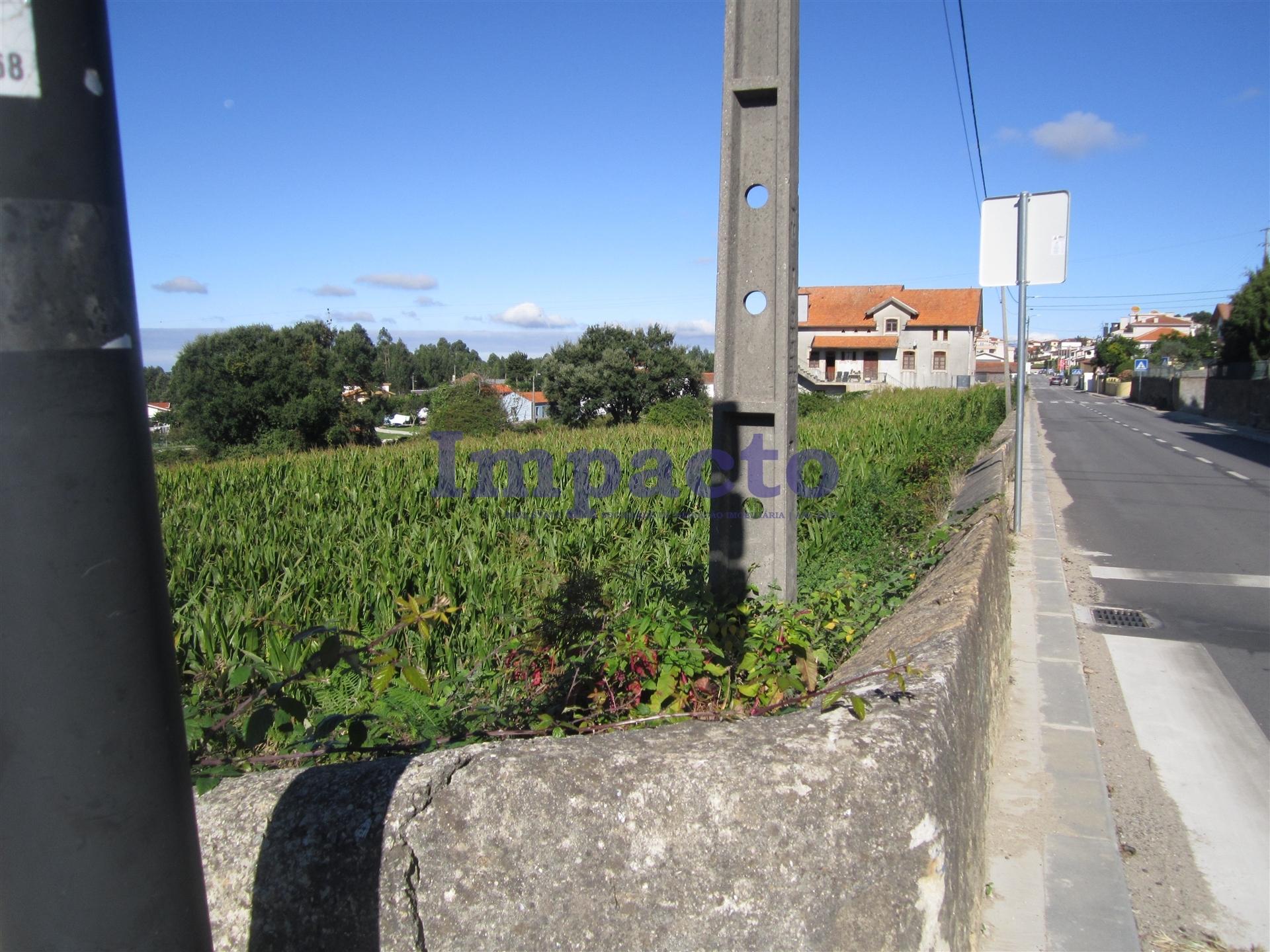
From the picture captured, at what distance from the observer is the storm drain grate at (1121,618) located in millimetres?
6824

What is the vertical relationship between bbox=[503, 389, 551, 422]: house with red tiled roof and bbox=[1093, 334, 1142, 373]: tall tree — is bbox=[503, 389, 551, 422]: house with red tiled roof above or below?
below

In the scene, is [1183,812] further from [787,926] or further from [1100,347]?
[1100,347]

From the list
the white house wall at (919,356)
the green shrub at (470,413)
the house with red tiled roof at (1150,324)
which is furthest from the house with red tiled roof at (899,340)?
the house with red tiled roof at (1150,324)

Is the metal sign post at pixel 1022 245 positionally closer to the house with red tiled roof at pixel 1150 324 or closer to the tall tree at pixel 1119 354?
the tall tree at pixel 1119 354

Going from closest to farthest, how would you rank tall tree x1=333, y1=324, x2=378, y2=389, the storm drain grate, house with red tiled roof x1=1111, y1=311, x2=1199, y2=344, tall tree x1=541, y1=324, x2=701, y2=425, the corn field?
the corn field, the storm drain grate, tall tree x1=541, y1=324, x2=701, y2=425, tall tree x1=333, y1=324, x2=378, y2=389, house with red tiled roof x1=1111, y1=311, x2=1199, y2=344

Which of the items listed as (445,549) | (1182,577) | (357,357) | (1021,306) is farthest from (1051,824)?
(357,357)

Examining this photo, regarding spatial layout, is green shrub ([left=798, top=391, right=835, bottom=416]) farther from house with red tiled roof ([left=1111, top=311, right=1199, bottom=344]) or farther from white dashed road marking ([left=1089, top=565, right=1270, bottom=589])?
house with red tiled roof ([left=1111, top=311, right=1199, bottom=344])

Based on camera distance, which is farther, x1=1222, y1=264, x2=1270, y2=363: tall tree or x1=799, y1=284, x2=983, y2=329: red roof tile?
x1=799, y1=284, x2=983, y2=329: red roof tile

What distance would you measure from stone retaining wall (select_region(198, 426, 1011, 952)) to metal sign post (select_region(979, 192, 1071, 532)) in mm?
7418

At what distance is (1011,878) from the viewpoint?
3.00 meters

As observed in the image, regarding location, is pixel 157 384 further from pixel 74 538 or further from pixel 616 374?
pixel 74 538

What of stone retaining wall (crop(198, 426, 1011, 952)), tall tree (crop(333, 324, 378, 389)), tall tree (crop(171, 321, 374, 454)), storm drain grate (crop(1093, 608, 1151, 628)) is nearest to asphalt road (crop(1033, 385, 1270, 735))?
storm drain grate (crop(1093, 608, 1151, 628))

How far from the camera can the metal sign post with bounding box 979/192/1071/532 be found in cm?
852

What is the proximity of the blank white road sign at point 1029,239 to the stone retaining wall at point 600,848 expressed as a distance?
25.9 ft
